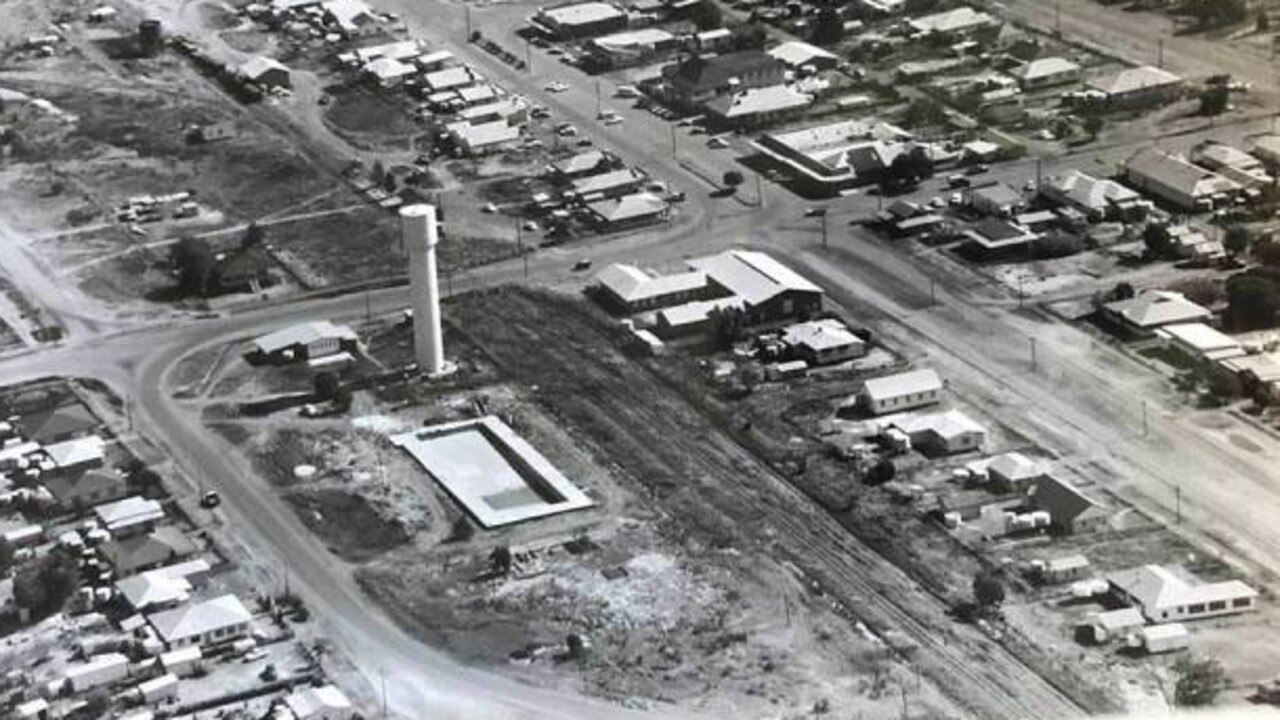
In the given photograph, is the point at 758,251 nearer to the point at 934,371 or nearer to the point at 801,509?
the point at 934,371

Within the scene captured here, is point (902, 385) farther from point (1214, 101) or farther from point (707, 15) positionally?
A: point (707, 15)

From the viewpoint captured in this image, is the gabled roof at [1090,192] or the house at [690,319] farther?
the gabled roof at [1090,192]

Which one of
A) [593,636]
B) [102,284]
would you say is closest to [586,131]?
[102,284]

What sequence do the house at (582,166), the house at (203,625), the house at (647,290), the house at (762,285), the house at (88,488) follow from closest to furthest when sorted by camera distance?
the house at (203,625), the house at (88,488), the house at (762,285), the house at (647,290), the house at (582,166)

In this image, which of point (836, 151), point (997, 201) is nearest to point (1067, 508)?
point (997, 201)

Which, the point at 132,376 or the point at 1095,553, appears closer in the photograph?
the point at 1095,553

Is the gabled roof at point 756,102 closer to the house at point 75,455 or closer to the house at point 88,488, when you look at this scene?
the house at point 75,455

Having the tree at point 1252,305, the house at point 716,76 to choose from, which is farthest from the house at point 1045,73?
the tree at point 1252,305
